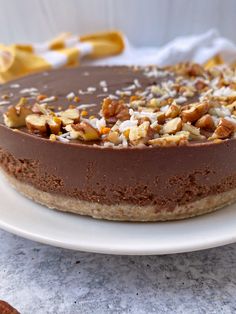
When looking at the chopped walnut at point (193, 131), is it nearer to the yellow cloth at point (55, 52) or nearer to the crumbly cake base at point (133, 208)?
the crumbly cake base at point (133, 208)

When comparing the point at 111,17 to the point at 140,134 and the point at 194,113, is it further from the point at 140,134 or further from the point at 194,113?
the point at 140,134

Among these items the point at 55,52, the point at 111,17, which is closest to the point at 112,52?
the point at 55,52

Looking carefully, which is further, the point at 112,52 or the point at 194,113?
the point at 112,52

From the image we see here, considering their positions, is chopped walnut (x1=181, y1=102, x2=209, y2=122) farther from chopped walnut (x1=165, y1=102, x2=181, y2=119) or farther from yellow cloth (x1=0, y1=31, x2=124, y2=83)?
yellow cloth (x1=0, y1=31, x2=124, y2=83)

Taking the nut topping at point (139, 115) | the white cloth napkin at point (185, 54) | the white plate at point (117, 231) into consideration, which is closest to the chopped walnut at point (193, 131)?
the nut topping at point (139, 115)

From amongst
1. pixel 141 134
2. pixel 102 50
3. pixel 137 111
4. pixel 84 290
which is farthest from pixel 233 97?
pixel 102 50

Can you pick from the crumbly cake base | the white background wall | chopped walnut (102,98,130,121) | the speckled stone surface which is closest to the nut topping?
chopped walnut (102,98,130,121)

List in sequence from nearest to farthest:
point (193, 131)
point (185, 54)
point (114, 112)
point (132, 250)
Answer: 1. point (132, 250)
2. point (193, 131)
3. point (114, 112)
4. point (185, 54)
